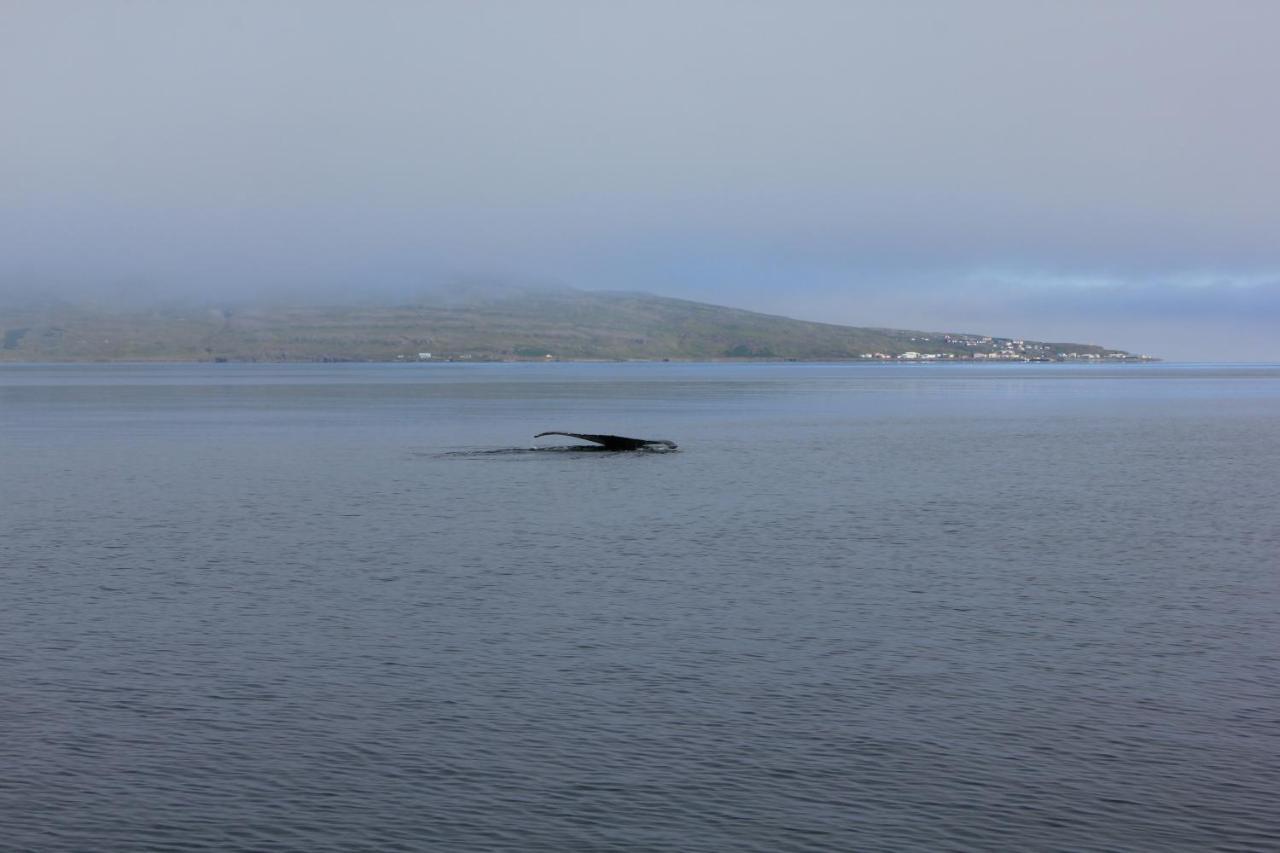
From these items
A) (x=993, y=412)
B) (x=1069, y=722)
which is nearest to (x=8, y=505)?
(x=1069, y=722)

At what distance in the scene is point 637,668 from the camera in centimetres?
2714

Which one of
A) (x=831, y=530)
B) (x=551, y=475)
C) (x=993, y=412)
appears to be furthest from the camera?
(x=993, y=412)

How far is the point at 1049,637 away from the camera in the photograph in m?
30.2

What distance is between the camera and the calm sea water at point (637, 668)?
757 inches

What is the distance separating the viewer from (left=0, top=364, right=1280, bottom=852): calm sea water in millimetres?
19234

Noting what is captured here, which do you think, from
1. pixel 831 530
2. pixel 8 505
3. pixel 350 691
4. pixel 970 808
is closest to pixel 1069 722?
pixel 970 808

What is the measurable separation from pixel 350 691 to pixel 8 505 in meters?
36.7

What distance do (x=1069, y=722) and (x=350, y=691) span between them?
12.8 m

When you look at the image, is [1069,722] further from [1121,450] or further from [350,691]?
[1121,450]

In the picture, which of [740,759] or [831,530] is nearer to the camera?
[740,759]

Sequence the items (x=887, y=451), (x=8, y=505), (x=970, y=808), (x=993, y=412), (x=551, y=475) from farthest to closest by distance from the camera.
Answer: (x=993, y=412), (x=887, y=451), (x=551, y=475), (x=8, y=505), (x=970, y=808)

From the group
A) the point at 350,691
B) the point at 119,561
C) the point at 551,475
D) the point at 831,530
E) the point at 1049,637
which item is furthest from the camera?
the point at 551,475

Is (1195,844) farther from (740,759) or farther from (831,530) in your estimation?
(831,530)

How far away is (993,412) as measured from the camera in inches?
6083
